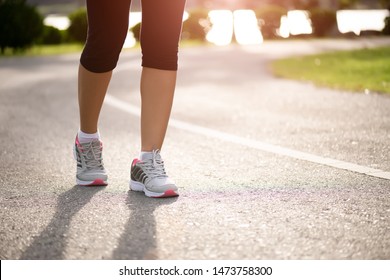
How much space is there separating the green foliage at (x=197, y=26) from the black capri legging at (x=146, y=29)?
82.1ft

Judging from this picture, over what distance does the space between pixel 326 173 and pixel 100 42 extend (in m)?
1.41

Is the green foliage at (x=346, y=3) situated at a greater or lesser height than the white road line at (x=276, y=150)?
lesser

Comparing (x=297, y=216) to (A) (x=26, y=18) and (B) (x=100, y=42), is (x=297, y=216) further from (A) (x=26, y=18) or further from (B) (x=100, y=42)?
(A) (x=26, y=18)

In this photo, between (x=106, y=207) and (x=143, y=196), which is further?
(x=143, y=196)

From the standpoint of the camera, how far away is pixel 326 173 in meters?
4.10

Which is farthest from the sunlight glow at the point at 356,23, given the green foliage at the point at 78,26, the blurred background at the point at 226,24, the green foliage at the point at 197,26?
the green foliage at the point at 78,26

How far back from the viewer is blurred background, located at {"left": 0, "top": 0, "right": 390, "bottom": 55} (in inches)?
799

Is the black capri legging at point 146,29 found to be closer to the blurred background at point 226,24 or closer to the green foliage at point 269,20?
the blurred background at point 226,24

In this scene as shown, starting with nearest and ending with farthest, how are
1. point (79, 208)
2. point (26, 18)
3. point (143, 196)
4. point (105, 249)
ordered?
point (105, 249) < point (79, 208) < point (143, 196) < point (26, 18)

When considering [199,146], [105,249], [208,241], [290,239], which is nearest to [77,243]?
[105,249]

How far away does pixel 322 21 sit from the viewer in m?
32.7

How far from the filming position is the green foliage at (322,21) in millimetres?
32656

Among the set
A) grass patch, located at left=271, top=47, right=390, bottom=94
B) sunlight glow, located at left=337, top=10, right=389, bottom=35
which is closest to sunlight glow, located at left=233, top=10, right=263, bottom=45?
sunlight glow, located at left=337, top=10, right=389, bottom=35

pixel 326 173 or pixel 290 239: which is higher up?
pixel 290 239
